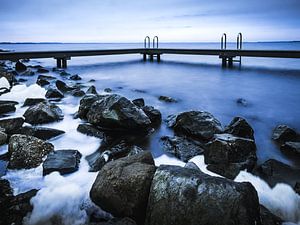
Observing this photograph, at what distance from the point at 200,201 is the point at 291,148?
3080 mm

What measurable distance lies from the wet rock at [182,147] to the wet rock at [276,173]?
1.02m

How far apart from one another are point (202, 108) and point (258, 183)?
180 inches

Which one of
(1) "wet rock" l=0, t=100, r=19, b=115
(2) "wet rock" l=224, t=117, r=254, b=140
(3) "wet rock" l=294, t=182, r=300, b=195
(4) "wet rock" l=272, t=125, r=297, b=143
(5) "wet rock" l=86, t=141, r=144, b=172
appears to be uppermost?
(1) "wet rock" l=0, t=100, r=19, b=115

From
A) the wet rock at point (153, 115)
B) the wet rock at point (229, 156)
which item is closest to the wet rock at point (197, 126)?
the wet rock at point (153, 115)

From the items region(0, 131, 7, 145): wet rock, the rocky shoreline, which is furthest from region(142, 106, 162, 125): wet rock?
region(0, 131, 7, 145): wet rock

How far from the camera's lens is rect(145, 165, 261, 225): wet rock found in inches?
90.0

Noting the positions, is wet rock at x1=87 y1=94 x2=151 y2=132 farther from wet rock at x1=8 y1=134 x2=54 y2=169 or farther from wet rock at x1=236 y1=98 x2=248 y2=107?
wet rock at x1=236 y1=98 x2=248 y2=107

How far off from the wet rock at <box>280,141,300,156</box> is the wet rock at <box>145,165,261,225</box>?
2.58 metres

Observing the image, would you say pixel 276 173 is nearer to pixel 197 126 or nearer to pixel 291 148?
pixel 291 148

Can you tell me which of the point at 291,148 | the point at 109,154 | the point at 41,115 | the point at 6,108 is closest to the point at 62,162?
the point at 109,154

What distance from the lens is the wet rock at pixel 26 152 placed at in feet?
12.9

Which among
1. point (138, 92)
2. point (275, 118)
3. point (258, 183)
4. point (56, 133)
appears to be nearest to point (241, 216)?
point (258, 183)

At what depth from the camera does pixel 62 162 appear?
13.2 ft

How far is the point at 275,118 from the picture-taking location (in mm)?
6965
